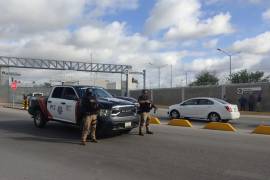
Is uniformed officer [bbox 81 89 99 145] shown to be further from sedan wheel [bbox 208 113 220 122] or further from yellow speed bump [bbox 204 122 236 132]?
sedan wheel [bbox 208 113 220 122]

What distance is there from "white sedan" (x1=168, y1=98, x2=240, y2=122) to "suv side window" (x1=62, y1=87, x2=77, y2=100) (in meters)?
10.2

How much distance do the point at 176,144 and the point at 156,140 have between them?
96cm

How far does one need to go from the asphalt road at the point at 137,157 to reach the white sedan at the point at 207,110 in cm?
760

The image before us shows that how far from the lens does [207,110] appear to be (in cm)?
2211

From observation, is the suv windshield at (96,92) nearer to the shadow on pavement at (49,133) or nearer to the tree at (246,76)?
the shadow on pavement at (49,133)

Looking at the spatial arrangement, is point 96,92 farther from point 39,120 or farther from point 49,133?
point 39,120

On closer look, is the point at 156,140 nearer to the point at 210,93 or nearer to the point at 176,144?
the point at 176,144

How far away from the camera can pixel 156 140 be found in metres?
12.5

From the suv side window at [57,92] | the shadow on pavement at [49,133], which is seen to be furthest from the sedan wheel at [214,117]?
the suv side window at [57,92]

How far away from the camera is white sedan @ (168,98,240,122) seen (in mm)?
21469

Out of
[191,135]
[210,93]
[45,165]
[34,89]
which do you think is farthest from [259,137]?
[34,89]

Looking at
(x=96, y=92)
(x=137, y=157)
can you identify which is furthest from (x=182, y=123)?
(x=137, y=157)

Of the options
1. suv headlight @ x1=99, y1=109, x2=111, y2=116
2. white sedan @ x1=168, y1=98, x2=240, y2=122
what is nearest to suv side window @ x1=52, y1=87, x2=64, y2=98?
suv headlight @ x1=99, y1=109, x2=111, y2=116

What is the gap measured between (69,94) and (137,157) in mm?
5241
